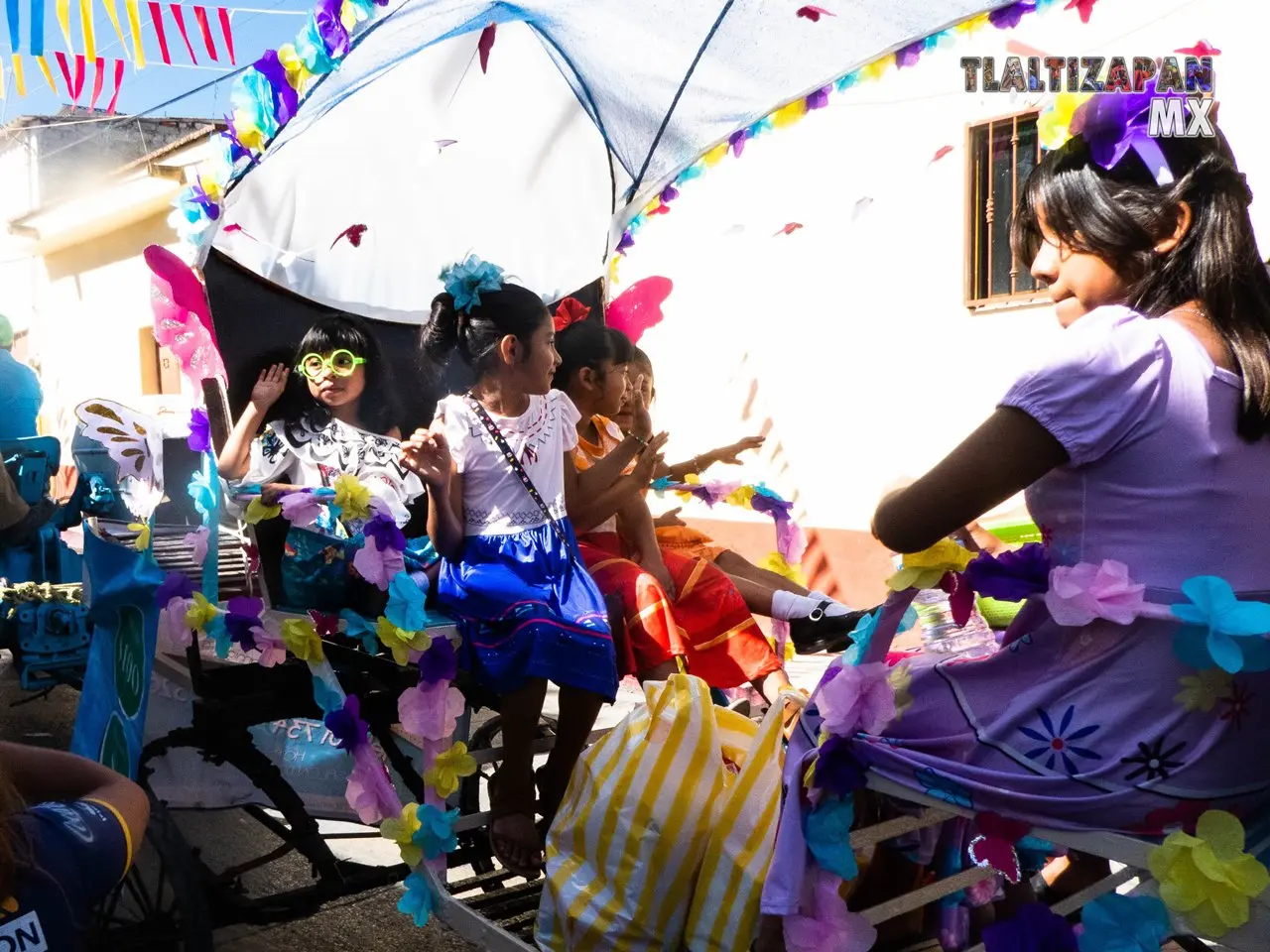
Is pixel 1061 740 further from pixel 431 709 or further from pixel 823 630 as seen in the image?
pixel 823 630

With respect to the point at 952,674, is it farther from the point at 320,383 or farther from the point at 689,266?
the point at 689,266

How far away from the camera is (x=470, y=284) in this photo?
3.15 metres

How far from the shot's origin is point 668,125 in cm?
378

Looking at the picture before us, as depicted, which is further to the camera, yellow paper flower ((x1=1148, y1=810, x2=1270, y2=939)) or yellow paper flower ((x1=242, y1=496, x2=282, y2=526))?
yellow paper flower ((x1=242, y1=496, x2=282, y2=526))

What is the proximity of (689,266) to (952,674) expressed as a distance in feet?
21.9

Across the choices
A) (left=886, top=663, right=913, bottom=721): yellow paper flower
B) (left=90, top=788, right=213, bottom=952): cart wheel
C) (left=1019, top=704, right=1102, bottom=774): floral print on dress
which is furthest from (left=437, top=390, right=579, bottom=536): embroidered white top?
(left=1019, top=704, right=1102, bottom=774): floral print on dress

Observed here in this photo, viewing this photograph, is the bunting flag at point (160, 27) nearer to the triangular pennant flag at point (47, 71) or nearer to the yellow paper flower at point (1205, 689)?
the triangular pennant flag at point (47, 71)

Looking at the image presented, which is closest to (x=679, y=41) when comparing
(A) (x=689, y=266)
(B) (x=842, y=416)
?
(B) (x=842, y=416)

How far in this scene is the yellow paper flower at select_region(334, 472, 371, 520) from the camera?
2.79m

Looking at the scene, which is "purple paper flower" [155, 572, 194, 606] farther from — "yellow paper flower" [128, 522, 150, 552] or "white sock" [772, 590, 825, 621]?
"white sock" [772, 590, 825, 621]

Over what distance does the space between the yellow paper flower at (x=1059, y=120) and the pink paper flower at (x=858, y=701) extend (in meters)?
0.87

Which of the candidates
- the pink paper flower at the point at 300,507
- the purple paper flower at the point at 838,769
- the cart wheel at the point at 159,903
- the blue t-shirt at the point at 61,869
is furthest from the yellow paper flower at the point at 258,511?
the purple paper flower at the point at 838,769

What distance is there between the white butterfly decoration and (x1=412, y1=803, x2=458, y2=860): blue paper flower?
1.08m

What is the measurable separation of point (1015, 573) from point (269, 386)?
2.18m
